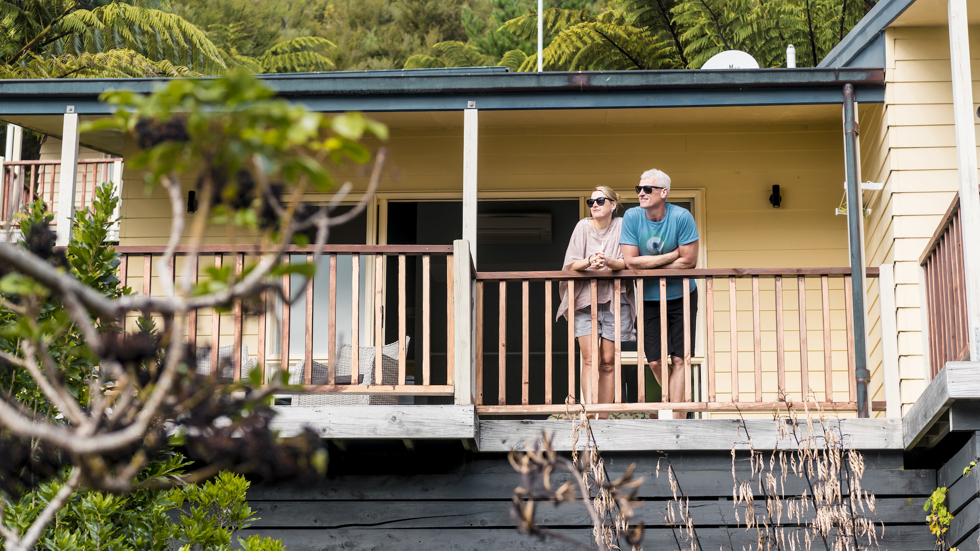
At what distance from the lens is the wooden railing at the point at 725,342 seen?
5500 millimetres

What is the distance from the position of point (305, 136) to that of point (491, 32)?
19087 millimetres

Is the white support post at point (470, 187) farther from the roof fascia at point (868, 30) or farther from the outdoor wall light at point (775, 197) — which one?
the roof fascia at point (868, 30)

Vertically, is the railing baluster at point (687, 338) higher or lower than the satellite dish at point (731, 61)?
lower

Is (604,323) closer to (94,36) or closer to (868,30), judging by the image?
(868,30)

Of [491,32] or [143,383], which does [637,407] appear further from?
[491,32]

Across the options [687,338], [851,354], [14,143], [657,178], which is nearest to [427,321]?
[687,338]

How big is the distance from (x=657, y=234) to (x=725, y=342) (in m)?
1.83

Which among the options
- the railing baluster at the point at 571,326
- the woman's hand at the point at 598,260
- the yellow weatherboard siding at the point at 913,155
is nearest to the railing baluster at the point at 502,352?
the railing baluster at the point at 571,326

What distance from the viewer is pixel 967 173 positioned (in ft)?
15.8

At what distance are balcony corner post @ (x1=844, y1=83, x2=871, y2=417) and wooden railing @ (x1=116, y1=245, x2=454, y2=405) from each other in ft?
6.97

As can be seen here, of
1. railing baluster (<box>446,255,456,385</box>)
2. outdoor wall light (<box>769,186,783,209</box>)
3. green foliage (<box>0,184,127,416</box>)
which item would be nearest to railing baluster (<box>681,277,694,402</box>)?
railing baluster (<box>446,255,456,385</box>)

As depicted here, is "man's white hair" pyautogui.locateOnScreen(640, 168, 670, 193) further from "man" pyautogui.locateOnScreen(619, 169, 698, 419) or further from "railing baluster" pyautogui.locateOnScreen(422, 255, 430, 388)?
"railing baluster" pyautogui.locateOnScreen(422, 255, 430, 388)

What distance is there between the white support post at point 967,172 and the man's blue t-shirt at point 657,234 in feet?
4.85

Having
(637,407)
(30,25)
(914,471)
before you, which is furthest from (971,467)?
(30,25)
